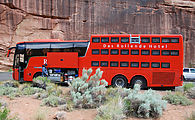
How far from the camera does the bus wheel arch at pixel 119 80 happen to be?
11.3 m

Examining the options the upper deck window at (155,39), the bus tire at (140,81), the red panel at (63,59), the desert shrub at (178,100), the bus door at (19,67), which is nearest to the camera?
the desert shrub at (178,100)

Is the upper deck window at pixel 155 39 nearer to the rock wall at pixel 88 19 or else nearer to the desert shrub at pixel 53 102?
the desert shrub at pixel 53 102

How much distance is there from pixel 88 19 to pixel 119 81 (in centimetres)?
1993

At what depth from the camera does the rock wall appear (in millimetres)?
25109

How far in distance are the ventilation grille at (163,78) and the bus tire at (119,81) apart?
6.33ft

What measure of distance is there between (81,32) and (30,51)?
16842mm

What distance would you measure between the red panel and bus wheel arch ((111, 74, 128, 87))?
2.86m

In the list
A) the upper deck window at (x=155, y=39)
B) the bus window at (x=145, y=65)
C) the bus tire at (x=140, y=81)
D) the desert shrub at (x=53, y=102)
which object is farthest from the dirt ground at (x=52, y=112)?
the upper deck window at (x=155, y=39)

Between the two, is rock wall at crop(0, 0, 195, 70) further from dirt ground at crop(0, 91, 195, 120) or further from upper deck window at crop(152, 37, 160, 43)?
dirt ground at crop(0, 91, 195, 120)

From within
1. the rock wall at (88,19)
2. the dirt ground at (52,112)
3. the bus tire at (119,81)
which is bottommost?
the dirt ground at (52,112)

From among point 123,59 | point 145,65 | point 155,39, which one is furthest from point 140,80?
point 155,39

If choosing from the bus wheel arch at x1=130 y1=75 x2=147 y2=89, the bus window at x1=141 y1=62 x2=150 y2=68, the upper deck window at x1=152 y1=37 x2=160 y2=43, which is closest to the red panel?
the bus wheel arch at x1=130 y1=75 x2=147 y2=89

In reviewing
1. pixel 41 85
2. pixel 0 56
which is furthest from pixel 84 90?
pixel 0 56

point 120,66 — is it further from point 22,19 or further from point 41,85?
point 22,19
